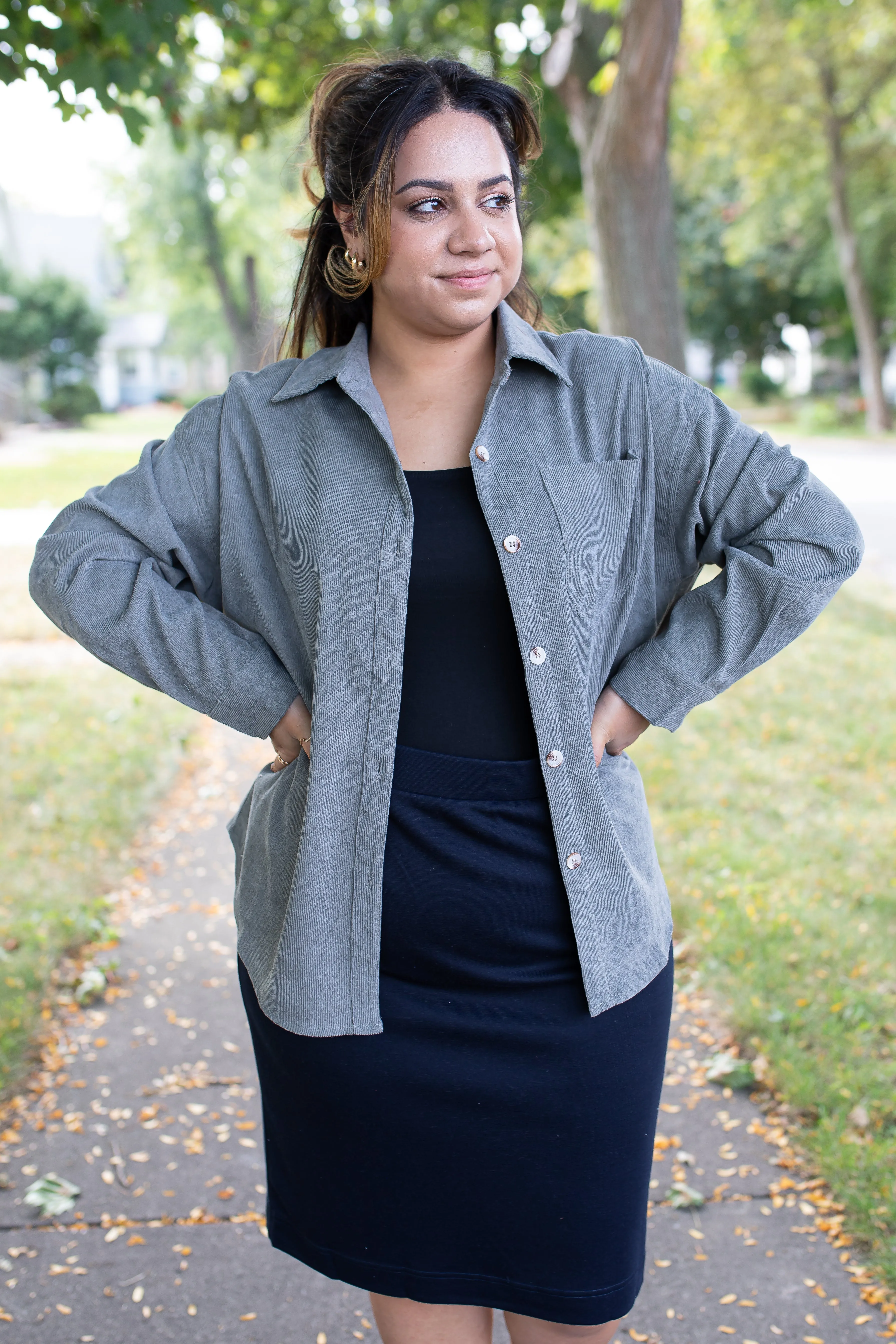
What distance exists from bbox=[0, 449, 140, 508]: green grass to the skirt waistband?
14840 millimetres

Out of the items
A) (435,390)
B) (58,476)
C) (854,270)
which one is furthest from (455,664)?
(854,270)

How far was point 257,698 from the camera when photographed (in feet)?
6.93

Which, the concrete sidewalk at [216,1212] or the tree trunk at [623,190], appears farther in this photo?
the tree trunk at [623,190]

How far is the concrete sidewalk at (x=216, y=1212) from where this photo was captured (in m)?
2.86

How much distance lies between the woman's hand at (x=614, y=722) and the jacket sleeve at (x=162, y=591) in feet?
1.81

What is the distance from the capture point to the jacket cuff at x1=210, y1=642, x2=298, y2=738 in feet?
6.93

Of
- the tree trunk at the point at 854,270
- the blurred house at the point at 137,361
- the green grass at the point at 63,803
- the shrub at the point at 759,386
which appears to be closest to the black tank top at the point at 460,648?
the green grass at the point at 63,803

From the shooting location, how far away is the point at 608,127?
24.9 ft

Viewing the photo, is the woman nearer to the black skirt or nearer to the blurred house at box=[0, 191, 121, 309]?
the black skirt

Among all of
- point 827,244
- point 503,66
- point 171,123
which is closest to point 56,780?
point 171,123

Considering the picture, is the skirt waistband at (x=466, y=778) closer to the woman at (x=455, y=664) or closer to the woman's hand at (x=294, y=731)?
the woman at (x=455, y=664)

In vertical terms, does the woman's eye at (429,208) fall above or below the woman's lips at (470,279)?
above

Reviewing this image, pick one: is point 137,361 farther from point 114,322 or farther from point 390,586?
point 390,586

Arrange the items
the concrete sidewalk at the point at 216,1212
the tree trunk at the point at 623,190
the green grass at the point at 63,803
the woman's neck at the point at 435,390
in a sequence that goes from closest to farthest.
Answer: the woman's neck at the point at 435,390 < the concrete sidewalk at the point at 216,1212 < the green grass at the point at 63,803 < the tree trunk at the point at 623,190
